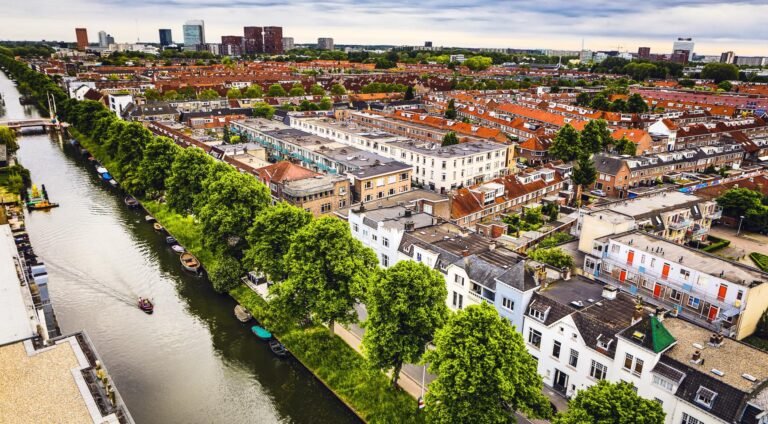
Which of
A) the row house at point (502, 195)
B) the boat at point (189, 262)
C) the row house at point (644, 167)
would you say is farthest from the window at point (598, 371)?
the row house at point (644, 167)

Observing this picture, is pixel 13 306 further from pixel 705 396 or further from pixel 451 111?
pixel 451 111

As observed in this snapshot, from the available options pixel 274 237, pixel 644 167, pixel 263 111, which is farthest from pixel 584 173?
pixel 263 111

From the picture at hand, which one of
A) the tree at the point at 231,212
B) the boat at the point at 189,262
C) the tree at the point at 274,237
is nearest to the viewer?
the tree at the point at 274,237

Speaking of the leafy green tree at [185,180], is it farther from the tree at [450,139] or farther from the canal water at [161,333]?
the tree at [450,139]

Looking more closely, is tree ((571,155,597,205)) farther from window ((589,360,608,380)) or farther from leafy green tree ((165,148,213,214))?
leafy green tree ((165,148,213,214))

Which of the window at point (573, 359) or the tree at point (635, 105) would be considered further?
the tree at point (635, 105)

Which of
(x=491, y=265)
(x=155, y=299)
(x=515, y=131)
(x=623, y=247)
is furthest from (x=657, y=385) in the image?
(x=515, y=131)
